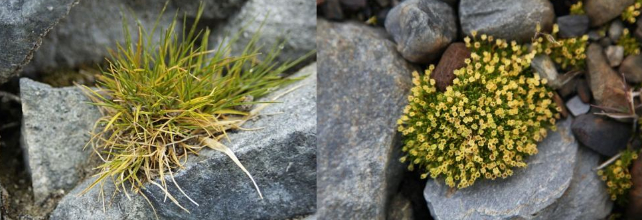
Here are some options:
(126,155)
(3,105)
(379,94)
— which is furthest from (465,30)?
(3,105)

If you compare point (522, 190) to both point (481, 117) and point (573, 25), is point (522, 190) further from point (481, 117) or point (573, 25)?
point (573, 25)

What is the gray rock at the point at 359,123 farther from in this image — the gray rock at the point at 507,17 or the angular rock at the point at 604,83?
the angular rock at the point at 604,83

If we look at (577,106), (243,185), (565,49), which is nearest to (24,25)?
(243,185)

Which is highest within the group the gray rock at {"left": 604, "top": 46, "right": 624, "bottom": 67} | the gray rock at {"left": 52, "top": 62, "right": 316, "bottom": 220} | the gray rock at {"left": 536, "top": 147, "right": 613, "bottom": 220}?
A: the gray rock at {"left": 604, "top": 46, "right": 624, "bottom": 67}

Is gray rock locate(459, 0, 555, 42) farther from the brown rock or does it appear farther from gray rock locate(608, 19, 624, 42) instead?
gray rock locate(608, 19, 624, 42)

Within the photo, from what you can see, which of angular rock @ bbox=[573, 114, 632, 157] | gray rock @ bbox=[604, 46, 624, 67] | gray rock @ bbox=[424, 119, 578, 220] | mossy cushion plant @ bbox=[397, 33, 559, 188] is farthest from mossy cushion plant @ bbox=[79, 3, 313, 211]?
gray rock @ bbox=[604, 46, 624, 67]

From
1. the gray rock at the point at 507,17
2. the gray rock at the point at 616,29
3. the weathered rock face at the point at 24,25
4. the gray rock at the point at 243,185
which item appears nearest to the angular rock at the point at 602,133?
the gray rock at the point at 616,29
